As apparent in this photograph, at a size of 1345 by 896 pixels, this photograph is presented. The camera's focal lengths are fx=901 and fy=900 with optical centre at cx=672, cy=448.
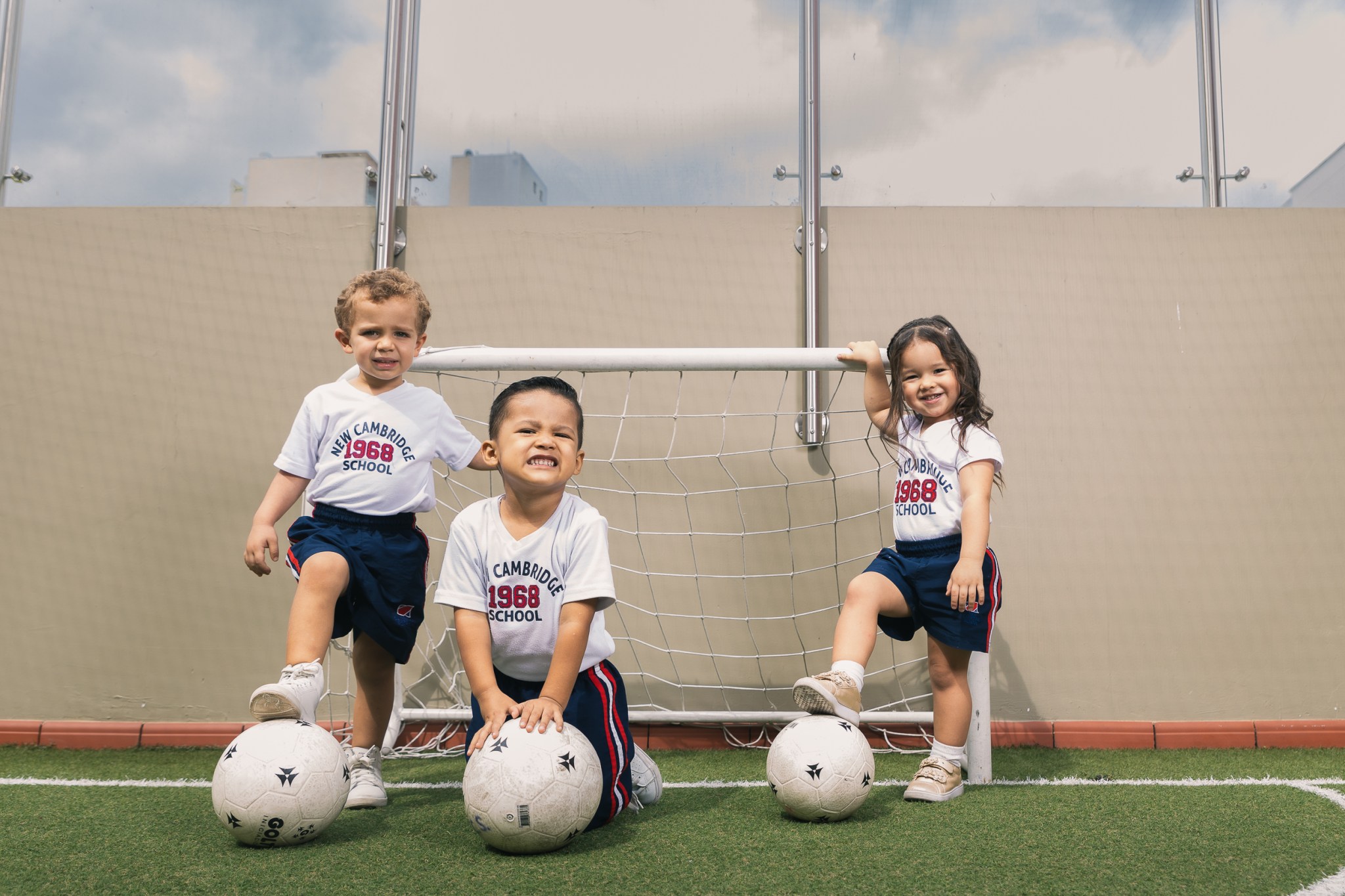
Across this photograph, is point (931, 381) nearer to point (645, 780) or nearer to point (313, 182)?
point (645, 780)

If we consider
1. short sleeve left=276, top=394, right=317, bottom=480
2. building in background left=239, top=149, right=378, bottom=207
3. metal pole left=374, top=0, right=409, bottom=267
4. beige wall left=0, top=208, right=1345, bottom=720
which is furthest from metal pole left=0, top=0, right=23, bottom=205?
short sleeve left=276, top=394, right=317, bottom=480

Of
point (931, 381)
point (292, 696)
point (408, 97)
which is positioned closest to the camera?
point (292, 696)

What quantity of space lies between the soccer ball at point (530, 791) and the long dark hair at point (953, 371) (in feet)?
4.72

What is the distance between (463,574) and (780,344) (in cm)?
188

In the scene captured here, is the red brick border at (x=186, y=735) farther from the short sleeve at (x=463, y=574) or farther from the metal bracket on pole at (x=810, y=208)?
the metal bracket on pole at (x=810, y=208)

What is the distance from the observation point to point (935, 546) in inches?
103

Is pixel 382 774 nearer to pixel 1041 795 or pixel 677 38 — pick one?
pixel 1041 795

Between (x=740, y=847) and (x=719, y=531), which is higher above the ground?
(x=719, y=531)

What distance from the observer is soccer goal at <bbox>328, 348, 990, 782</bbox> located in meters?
3.54

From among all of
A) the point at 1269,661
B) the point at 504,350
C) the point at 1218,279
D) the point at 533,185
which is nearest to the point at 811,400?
the point at 504,350

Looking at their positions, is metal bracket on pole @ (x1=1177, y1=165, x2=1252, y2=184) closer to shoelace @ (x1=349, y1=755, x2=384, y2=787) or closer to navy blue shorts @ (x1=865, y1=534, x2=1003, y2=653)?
navy blue shorts @ (x1=865, y1=534, x2=1003, y2=653)

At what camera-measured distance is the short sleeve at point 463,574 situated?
7.14 ft

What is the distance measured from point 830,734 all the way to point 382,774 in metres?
1.64

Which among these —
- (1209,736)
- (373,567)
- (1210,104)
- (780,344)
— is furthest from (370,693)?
(1210,104)
